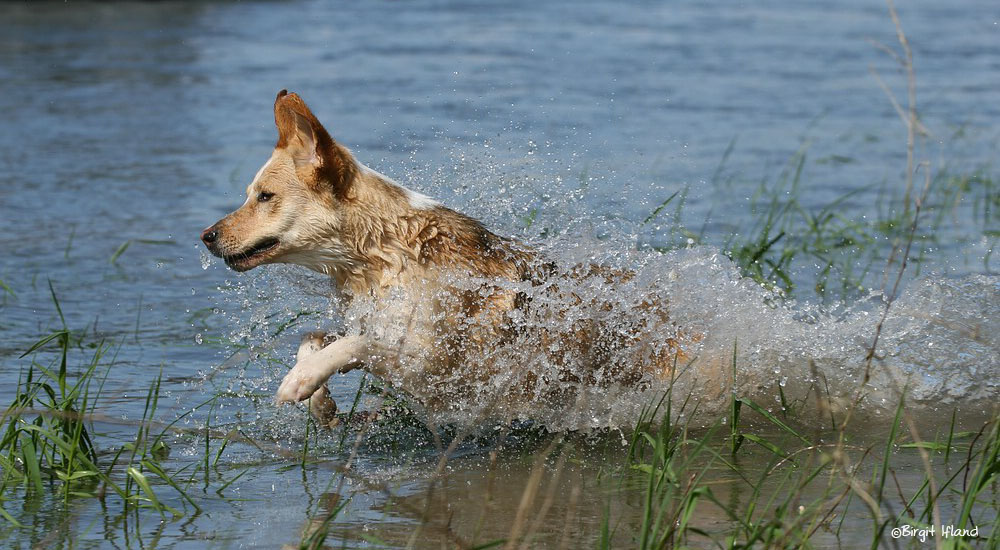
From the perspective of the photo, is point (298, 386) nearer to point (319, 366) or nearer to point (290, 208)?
point (319, 366)

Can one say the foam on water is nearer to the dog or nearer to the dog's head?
the dog

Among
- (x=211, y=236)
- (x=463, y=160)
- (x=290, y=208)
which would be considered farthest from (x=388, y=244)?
(x=463, y=160)

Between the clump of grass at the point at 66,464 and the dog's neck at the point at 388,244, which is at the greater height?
the dog's neck at the point at 388,244

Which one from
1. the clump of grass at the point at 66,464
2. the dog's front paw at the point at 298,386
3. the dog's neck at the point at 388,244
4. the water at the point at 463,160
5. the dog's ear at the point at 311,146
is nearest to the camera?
the clump of grass at the point at 66,464

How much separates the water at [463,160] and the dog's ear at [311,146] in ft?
2.16

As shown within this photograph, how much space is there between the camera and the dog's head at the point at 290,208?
5.67 metres

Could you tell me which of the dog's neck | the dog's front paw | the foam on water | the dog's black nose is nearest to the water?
the foam on water

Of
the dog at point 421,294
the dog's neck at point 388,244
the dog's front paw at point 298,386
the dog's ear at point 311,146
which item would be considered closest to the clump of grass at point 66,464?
the dog's front paw at point 298,386

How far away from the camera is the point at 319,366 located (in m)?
5.40

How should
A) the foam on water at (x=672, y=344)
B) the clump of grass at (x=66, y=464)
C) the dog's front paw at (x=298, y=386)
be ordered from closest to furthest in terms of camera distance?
the clump of grass at (x=66, y=464) < the dog's front paw at (x=298, y=386) < the foam on water at (x=672, y=344)

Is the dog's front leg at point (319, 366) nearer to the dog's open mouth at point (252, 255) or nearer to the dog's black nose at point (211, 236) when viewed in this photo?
the dog's open mouth at point (252, 255)

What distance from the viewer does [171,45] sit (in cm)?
1966

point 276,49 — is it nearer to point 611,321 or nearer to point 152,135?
point 152,135

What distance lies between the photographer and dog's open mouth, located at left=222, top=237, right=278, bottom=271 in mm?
5695
